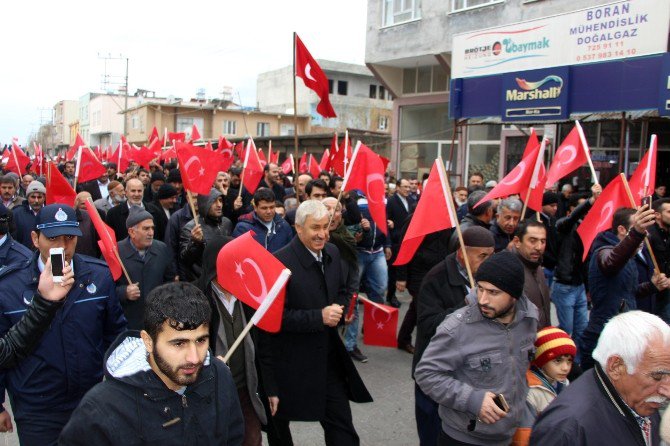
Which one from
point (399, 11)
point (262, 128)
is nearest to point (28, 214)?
point (399, 11)

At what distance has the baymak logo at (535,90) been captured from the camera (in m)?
13.2

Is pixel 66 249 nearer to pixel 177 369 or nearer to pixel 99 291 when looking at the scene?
pixel 99 291

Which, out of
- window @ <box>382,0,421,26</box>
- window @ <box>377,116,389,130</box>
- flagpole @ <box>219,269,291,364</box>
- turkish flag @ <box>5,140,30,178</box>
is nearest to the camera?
flagpole @ <box>219,269,291,364</box>

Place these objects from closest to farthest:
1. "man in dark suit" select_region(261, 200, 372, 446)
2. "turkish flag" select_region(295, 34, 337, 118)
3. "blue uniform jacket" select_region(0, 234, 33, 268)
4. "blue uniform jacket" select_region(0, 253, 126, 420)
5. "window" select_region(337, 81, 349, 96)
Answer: "blue uniform jacket" select_region(0, 253, 126, 420) < "man in dark suit" select_region(261, 200, 372, 446) < "blue uniform jacket" select_region(0, 234, 33, 268) < "turkish flag" select_region(295, 34, 337, 118) < "window" select_region(337, 81, 349, 96)

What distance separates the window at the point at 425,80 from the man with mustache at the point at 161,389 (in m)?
21.1

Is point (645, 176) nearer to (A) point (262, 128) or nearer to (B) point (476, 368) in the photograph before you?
(B) point (476, 368)

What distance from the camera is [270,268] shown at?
3484 mm

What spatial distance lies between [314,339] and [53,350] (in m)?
1.56

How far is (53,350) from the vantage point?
3189mm

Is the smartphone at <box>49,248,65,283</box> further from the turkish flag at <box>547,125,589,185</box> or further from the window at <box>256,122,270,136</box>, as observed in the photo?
the window at <box>256,122,270,136</box>

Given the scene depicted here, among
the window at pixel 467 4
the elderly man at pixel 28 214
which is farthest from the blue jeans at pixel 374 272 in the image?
the window at pixel 467 4

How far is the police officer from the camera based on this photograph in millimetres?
3168

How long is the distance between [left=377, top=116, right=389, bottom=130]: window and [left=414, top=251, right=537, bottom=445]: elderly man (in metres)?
43.5

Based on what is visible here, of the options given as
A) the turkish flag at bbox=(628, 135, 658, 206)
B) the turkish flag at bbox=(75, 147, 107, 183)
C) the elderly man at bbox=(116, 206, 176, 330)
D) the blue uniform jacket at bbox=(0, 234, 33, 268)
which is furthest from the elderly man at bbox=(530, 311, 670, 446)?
the turkish flag at bbox=(75, 147, 107, 183)
